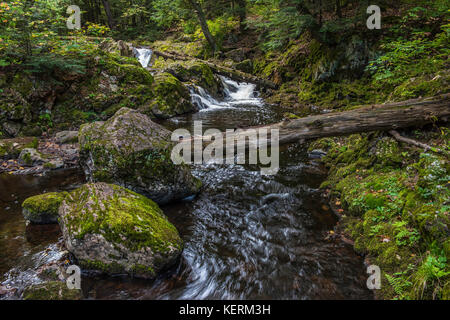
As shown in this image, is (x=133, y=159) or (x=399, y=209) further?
(x=133, y=159)

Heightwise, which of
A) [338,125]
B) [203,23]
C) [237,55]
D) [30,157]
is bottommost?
[30,157]

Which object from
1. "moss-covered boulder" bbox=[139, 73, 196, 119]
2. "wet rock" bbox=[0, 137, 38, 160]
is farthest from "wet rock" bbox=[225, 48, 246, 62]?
"wet rock" bbox=[0, 137, 38, 160]

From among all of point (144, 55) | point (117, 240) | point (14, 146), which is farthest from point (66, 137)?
point (144, 55)

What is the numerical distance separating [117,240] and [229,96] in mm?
13927

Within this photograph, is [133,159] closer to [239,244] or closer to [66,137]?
[239,244]

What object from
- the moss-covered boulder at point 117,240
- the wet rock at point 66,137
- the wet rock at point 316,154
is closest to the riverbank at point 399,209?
the wet rock at point 316,154

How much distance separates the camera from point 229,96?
1612cm

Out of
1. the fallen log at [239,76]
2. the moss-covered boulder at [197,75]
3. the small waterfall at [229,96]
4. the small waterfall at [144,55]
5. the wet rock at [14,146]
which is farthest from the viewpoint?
the small waterfall at [144,55]

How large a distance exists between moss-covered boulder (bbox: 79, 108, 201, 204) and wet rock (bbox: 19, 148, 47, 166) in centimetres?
335

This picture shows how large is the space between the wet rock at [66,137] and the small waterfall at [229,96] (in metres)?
6.31

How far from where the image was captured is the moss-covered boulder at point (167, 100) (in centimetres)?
1150

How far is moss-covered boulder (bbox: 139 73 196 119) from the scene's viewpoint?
11500mm

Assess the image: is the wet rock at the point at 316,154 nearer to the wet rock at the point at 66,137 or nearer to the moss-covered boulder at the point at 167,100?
the moss-covered boulder at the point at 167,100
